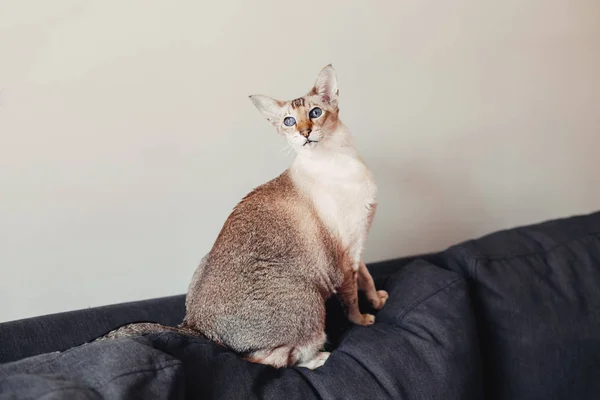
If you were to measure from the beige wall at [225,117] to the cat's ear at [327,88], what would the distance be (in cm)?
36

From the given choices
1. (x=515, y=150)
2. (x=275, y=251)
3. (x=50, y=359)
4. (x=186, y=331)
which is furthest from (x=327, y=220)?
(x=515, y=150)

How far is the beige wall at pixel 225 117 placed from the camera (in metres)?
1.47

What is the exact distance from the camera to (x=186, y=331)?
124cm

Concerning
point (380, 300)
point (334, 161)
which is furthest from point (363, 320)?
Result: point (334, 161)

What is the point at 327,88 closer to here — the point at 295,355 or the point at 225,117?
the point at 225,117

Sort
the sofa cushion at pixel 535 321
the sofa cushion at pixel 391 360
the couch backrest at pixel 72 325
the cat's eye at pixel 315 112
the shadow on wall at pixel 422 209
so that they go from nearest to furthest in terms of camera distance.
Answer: the sofa cushion at pixel 391 360, the couch backrest at pixel 72 325, the cat's eye at pixel 315 112, the sofa cushion at pixel 535 321, the shadow on wall at pixel 422 209

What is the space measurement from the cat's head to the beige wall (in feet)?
1.07

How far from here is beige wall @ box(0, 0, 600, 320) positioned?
1.47m

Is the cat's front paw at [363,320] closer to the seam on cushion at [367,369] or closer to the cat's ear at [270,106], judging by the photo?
the seam on cushion at [367,369]

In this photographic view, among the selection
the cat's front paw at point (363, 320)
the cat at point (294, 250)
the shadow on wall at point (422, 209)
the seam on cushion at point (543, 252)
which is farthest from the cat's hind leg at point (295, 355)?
the shadow on wall at point (422, 209)

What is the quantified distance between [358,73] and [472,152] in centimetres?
58

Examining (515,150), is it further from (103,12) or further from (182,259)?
(103,12)

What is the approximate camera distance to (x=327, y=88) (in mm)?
1381

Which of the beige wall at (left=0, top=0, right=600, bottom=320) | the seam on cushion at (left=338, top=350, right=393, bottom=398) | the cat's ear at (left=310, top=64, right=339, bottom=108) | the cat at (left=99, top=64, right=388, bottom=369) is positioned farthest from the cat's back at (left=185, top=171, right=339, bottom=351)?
the beige wall at (left=0, top=0, right=600, bottom=320)
